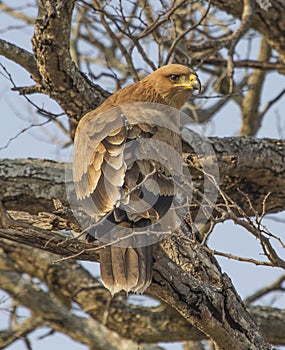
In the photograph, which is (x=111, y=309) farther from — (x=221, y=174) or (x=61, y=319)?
(x=221, y=174)

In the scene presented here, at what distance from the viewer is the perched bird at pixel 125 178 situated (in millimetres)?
3447

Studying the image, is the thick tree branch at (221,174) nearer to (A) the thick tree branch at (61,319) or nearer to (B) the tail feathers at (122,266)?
(A) the thick tree branch at (61,319)

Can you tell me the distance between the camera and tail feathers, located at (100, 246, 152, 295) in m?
3.42

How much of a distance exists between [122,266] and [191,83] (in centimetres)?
171

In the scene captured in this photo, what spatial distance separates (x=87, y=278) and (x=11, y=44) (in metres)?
2.04

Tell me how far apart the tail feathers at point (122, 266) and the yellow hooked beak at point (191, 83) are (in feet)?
5.13

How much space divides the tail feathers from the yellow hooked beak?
156 centimetres

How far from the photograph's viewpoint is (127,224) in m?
3.48

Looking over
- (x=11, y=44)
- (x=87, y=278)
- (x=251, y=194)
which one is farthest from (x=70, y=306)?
(x=11, y=44)

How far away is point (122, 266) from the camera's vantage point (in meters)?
3.45

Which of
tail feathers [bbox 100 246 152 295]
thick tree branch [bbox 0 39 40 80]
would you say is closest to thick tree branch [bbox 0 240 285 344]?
thick tree branch [bbox 0 39 40 80]

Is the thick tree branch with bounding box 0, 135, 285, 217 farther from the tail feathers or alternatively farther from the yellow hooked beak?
the tail feathers

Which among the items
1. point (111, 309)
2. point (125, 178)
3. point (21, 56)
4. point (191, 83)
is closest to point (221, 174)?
point (191, 83)

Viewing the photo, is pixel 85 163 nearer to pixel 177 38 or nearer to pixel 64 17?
pixel 64 17
